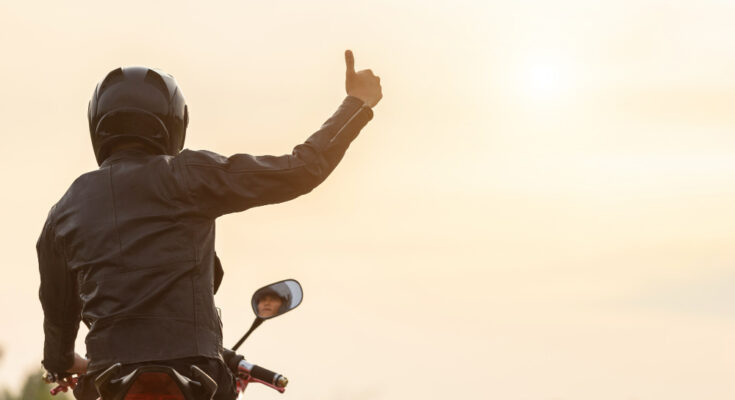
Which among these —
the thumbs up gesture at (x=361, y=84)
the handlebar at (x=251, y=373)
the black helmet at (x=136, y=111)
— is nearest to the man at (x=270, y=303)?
the handlebar at (x=251, y=373)

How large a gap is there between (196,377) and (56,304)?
1087mm

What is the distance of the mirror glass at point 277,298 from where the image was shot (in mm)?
7359

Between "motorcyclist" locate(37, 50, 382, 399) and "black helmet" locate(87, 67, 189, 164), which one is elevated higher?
"black helmet" locate(87, 67, 189, 164)

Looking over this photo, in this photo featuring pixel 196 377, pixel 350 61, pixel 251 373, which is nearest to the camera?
pixel 196 377

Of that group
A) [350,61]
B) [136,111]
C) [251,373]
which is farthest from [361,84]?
[251,373]

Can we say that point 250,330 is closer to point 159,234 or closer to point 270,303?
point 270,303

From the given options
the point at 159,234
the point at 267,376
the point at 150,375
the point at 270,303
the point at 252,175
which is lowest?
the point at 150,375

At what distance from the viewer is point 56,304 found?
25.3ft

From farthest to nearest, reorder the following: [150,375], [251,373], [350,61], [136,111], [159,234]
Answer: [350,61]
[136,111]
[251,373]
[159,234]
[150,375]

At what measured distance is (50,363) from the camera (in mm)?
7863

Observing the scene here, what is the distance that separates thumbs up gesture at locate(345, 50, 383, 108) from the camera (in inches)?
307

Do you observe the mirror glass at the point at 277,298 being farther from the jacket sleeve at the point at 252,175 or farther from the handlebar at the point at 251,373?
the jacket sleeve at the point at 252,175

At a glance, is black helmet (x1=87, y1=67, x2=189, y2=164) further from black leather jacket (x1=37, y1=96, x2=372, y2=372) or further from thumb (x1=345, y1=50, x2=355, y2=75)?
thumb (x1=345, y1=50, x2=355, y2=75)

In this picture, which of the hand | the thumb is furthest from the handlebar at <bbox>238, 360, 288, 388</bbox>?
the thumb
